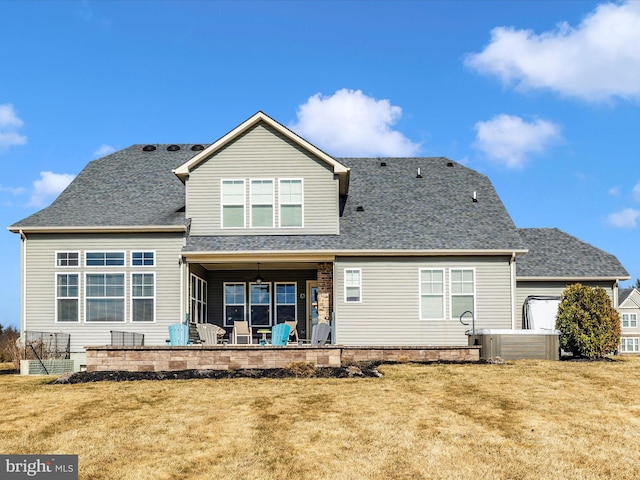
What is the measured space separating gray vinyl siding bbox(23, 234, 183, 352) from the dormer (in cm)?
166

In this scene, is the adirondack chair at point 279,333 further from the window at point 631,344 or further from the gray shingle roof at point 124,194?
the window at point 631,344

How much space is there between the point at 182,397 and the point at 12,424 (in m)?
3.06

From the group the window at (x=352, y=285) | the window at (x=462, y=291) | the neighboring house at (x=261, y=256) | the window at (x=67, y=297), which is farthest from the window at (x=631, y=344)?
the window at (x=67, y=297)

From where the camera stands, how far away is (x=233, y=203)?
2181cm

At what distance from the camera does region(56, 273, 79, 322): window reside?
68.4ft

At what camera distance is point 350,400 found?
1315cm

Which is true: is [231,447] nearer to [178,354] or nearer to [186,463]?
[186,463]

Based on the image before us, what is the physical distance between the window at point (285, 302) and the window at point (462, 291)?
5.35 m

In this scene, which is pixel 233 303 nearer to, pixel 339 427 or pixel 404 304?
pixel 404 304

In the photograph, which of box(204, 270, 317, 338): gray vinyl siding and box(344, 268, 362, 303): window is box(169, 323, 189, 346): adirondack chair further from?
box(344, 268, 362, 303): window

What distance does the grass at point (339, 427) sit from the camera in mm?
9562

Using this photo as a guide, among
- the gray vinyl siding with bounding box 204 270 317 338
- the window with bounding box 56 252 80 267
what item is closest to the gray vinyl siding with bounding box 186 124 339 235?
the gray vinyl siding with bounding box 204 270 317 338

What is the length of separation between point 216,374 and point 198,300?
21.4 ft

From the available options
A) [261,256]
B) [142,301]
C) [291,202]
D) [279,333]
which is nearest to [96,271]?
[142,301]
